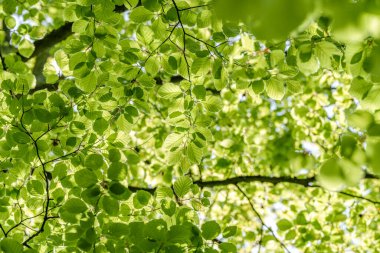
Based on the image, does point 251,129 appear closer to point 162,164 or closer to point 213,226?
point 162,164

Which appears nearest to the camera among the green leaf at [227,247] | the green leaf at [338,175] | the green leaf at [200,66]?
the green leaf at [338,175]

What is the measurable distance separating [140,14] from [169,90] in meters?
0.53

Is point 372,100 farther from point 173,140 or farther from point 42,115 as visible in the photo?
point 42,115

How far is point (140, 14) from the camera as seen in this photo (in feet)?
7.39

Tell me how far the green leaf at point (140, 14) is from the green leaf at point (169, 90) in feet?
1.49

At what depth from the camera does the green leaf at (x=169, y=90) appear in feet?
7.96

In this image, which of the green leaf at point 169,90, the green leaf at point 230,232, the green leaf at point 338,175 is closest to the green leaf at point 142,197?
the green leaf at point 230,232

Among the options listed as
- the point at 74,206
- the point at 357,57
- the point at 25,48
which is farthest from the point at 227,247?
the point at 25,48

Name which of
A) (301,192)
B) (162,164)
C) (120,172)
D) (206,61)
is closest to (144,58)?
(206,61)

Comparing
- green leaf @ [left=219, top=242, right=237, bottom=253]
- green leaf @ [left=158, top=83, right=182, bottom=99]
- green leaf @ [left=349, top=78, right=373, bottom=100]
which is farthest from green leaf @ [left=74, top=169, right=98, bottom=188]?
green leaf @ [left=349, top=78, right=373, bottom=100]

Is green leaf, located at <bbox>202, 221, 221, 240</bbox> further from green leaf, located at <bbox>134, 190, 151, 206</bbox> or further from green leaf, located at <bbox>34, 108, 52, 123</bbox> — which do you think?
green leaf, located at <bbox>34, 108, 52, 123</bbox>

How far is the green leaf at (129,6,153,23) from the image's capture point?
224cm

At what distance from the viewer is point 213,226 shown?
2059 millimetres

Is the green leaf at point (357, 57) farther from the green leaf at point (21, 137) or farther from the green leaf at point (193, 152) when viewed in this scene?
the green leaf at point (21, 137)
